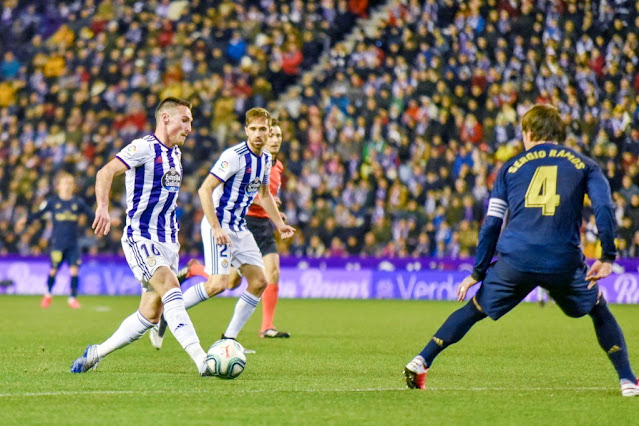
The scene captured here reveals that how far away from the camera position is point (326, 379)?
879 cm

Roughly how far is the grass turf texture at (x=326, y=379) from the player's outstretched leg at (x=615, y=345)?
13 centimetres

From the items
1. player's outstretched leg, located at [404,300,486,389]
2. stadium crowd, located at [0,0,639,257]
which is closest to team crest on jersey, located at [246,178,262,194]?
player's outstretched leg, located at [404,300,486,389]

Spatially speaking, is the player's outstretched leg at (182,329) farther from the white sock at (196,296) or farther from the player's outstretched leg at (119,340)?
the white sock at (196,296)

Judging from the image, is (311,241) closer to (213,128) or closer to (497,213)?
(213,128)

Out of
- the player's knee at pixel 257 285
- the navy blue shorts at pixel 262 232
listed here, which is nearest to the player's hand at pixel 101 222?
the player's knee at pixel 257 285

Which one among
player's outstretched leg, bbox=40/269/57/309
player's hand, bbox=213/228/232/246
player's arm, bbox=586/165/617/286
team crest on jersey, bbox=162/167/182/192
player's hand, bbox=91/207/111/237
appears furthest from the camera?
player's outstretched leg, bbox=40/269/57/309

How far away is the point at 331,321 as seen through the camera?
1675cm

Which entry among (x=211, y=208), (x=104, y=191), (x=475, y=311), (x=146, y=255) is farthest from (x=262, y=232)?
(x=475, y=311)

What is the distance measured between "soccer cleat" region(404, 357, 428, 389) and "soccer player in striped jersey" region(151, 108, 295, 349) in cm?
323

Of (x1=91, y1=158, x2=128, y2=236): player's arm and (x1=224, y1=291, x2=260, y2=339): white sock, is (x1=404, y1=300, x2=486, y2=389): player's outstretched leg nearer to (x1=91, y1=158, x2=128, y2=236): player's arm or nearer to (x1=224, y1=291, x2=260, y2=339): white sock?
(x1=91, y1=158, x2=128, y2=236): player's arm

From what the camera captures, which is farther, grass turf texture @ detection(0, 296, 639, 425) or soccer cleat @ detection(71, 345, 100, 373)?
soccer cleat @ detection(71, 345, 100, 373)

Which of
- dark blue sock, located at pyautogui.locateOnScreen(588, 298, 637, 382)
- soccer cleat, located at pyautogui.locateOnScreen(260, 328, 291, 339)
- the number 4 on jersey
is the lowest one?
soccer cleat, located at pyautogui.locateOnScreen(260, 328, 291, 339)

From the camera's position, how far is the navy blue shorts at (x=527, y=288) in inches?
293

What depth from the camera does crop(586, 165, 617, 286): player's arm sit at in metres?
7.22
